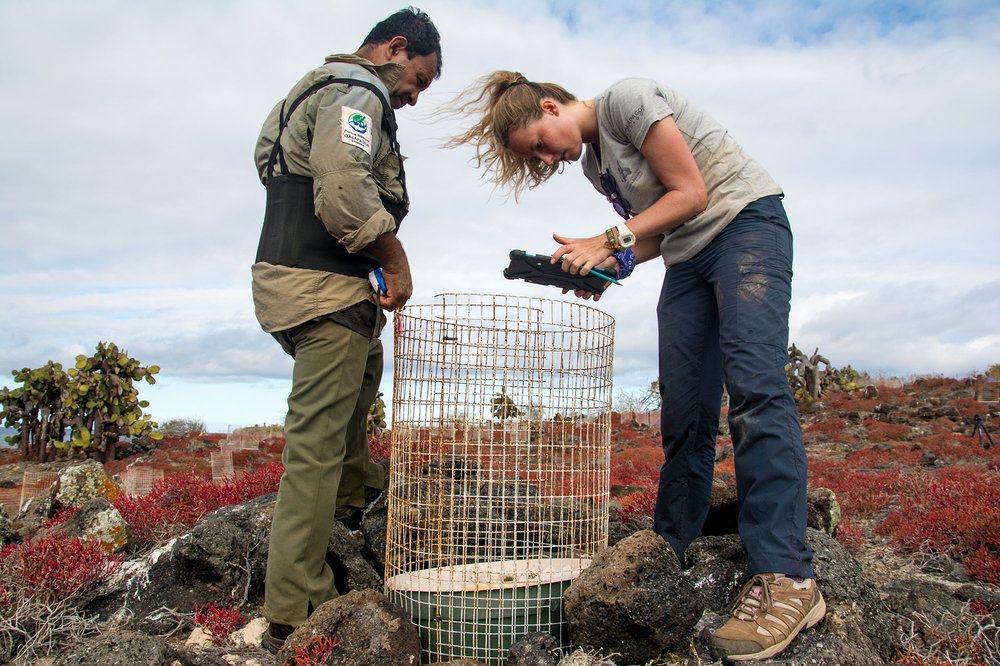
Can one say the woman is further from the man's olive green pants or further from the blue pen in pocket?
the man's olive green pants

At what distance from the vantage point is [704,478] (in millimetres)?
3912

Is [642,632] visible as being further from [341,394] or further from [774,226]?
[774,226]

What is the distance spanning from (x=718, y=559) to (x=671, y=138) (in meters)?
2.10

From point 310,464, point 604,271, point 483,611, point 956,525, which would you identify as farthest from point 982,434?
point 310,464

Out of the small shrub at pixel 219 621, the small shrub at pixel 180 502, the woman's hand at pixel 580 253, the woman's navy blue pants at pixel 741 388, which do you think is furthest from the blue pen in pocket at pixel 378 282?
the small shrub at pixel 180 502

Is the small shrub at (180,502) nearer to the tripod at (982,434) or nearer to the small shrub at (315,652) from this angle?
the small shrub at (315,652)

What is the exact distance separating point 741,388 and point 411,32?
2532 millimetres

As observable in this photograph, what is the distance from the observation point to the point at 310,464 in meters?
3.45

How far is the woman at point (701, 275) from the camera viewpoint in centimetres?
315

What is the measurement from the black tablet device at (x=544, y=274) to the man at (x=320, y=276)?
21.2 inches

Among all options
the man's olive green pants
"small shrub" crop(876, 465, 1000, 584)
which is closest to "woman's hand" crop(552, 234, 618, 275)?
the man's olive green pants

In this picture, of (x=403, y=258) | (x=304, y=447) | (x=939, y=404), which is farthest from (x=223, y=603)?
(x=939, y=404)

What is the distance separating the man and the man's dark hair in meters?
0.22

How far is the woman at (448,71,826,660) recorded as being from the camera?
3.15 metres
